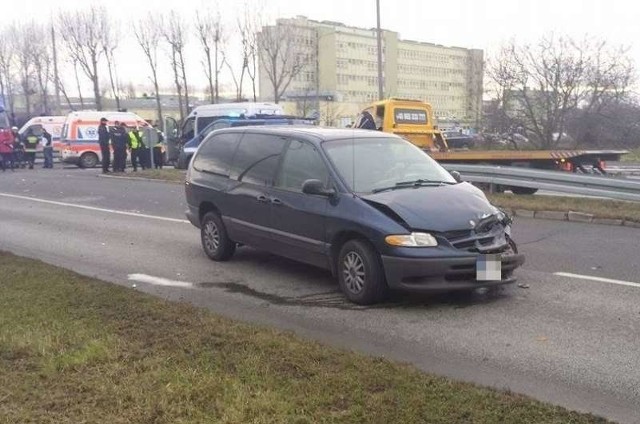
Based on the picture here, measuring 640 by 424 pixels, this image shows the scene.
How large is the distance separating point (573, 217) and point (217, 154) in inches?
255

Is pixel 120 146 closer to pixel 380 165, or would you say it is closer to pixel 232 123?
pixel 232 123

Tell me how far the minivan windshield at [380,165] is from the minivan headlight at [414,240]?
763 millimetres

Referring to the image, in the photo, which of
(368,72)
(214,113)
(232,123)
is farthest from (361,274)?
(368,72)

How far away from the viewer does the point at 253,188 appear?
7805mm

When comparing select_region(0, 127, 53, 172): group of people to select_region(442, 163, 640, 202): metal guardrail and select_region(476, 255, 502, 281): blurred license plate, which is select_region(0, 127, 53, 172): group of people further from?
select_region(476, 255, 502, 281): blurred license plate

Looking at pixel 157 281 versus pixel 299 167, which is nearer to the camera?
pixel 299 167

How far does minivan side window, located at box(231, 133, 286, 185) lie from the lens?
7.66 meters

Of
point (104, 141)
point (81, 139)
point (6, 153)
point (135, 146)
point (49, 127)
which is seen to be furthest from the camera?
point (49, 127)

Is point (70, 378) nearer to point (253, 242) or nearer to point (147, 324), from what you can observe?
point (147, 324)

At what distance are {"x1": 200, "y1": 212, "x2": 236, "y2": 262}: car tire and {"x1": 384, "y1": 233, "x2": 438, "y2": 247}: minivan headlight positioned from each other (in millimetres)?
3027

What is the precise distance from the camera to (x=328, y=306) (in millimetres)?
6527

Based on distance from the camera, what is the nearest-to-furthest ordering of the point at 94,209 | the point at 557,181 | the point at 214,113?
the point at 557,181, the point at 94,209, the point at 214,113

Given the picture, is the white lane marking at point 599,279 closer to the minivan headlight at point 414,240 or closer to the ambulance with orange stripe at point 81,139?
the minivan headlight at point 414,240

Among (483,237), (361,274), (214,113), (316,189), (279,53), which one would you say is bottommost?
(361,274)
